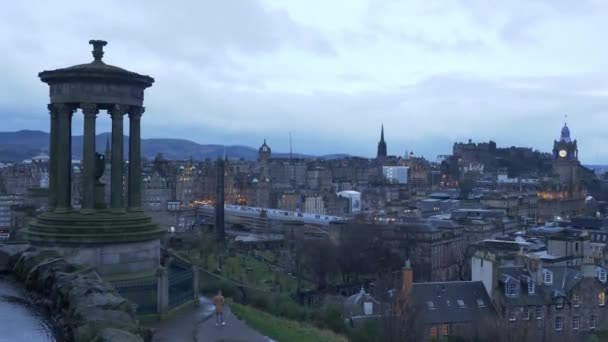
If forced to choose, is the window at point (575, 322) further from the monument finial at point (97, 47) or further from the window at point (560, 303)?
the monument finial at point (97, 47)

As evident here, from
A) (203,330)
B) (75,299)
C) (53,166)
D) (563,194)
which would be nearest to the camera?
(75,299)

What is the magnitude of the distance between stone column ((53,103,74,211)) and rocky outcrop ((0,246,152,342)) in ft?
15.9

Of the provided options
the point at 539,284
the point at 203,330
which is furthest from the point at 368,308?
the point at 203,330

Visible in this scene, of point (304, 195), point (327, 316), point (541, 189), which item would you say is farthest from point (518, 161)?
point (327, 316)

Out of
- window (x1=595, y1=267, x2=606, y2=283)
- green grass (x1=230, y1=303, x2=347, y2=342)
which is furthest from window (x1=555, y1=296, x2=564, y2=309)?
green grass (x1=230, y1=303, x2=347, y2=342)

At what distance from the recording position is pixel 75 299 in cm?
889

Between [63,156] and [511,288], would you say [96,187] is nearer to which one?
[63,156]

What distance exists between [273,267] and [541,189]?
3121 inches

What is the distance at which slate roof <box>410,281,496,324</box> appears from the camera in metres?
29.6

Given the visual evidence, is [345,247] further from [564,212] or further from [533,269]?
[564,212]

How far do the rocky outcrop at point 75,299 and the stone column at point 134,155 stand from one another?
18.7ft

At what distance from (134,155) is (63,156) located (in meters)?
1.66

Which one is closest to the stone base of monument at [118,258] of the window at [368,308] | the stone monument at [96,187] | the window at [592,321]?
the stone monument at [96,187]

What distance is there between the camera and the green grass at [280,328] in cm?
1544
